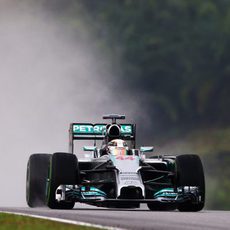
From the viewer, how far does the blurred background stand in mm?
50312

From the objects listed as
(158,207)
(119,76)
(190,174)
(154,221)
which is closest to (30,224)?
(154,221)

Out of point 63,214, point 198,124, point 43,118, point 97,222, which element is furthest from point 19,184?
point 97,222

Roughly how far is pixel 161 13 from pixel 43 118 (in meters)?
17.4

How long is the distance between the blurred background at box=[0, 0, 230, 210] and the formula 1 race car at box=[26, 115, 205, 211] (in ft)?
43.4

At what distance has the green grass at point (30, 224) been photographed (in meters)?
18.9

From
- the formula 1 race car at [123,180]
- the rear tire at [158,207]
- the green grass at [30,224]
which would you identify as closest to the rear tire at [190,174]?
the formula 1 race car at [123,180]

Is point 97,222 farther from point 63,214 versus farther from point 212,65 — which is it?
point 212,65

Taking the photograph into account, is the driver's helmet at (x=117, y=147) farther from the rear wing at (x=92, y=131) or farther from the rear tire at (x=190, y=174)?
the rear wing at (x=92, y=131)

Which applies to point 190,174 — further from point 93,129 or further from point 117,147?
point 93,129

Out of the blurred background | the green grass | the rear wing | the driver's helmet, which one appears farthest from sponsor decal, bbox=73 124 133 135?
the green grass

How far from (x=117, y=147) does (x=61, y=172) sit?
280cm

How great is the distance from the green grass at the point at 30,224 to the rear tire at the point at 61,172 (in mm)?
5684

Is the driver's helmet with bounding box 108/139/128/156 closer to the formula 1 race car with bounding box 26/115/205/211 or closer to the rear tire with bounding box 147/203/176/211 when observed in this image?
the formula 1 race car with bounding box 26/115/205/211

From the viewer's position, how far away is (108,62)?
59000 mm
